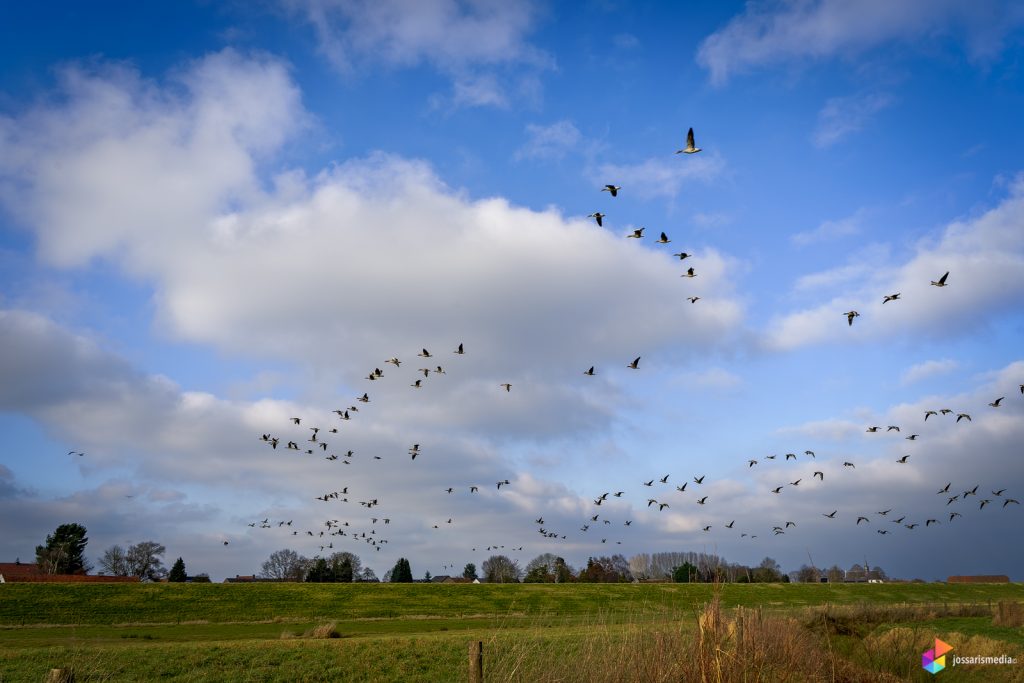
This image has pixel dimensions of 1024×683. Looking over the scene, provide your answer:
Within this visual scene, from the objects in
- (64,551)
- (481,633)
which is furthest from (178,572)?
(481,633)

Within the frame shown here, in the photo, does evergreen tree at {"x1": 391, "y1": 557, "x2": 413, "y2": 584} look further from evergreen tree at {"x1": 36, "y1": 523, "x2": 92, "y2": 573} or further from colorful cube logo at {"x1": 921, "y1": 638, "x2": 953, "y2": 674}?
colorful cube logo at {"x1": 921, "y1": 638, "x2": 953, "y2": 674}

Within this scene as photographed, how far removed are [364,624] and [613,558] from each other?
358 feet

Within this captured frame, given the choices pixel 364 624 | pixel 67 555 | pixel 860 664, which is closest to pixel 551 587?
pixel 364 624

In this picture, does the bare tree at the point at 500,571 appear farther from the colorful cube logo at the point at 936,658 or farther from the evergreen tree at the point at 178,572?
the colorful cube logo at the point at 936,658

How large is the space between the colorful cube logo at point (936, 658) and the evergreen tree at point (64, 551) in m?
132

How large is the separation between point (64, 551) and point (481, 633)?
111 metres

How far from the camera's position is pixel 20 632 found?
157 feet

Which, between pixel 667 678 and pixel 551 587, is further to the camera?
pixel 551 587

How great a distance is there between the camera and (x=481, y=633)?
41.2m

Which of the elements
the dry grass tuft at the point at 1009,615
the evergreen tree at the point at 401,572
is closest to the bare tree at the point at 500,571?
the evergreen tree at the point at 401,572

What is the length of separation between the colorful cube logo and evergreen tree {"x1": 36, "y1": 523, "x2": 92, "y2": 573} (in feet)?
432

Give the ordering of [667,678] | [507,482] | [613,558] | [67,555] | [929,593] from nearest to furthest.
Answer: [667,678], [507,482], [929,593], [67,555], [613,558]

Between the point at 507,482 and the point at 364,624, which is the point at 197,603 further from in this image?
the point at 507,482

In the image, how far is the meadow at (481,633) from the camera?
388 inches
